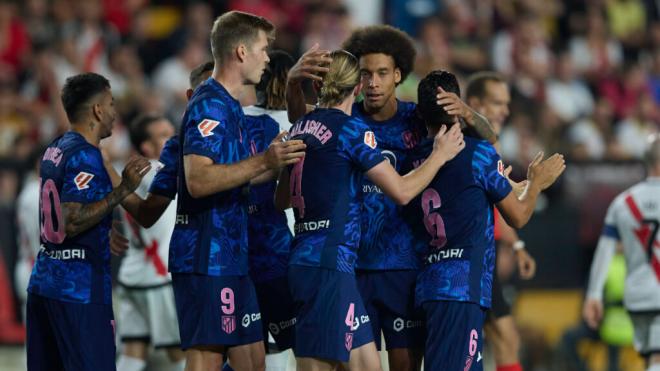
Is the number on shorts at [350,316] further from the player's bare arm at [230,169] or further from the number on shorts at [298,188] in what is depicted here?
the player's bare arm at [230,169]

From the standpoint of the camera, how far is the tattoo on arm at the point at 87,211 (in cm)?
700

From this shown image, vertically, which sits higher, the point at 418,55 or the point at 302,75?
the point at 418,55

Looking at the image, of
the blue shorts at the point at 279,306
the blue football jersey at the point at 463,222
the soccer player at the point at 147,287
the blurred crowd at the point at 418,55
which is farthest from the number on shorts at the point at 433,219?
the blurred crowd at the point at 418,55

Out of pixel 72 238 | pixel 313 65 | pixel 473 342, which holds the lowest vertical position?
pixel 473 342

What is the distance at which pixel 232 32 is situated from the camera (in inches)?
265

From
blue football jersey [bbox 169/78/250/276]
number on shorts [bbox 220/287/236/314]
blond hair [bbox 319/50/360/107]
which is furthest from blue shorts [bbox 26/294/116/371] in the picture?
blond hair [bbox 319/50/360/107]

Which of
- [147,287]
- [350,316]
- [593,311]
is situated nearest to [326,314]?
[350,316]

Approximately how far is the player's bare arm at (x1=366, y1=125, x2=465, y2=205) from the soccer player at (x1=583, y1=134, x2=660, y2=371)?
2.97 m

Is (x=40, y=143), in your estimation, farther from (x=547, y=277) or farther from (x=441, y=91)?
(x=441, y=91)

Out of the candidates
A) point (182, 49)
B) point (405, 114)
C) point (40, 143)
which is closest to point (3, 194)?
point (40, 143)

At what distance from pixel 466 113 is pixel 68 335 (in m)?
2.66

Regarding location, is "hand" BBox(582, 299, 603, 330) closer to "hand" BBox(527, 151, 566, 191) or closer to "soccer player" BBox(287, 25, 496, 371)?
"soccer player" BBox(287, 25, 496, 371)

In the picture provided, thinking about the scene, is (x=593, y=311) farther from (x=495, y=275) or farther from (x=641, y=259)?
(x=495, y=275)

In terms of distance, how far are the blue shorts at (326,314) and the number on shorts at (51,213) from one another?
1436mm
